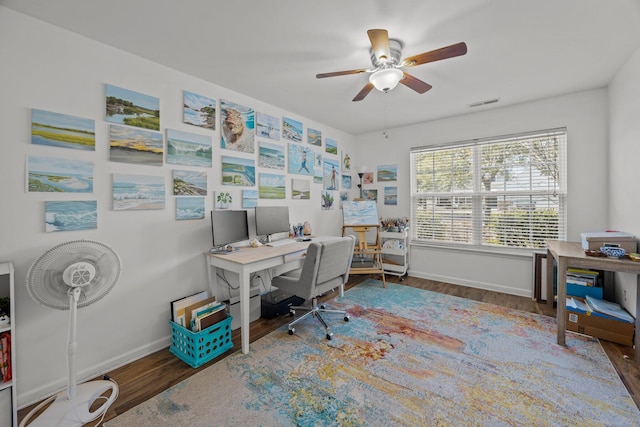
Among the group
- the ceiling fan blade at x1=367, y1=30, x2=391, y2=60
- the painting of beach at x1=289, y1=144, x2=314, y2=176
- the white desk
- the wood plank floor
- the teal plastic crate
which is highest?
the ceiling fan blade at x1=367, y1=30, x2=391, y2=60

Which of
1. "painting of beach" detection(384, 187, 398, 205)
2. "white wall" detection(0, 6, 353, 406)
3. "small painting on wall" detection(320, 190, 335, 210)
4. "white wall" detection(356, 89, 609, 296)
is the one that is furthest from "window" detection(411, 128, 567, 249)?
"white wall" detection(0, 6, 353, 406)

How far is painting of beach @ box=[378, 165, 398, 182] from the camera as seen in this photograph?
174 inches

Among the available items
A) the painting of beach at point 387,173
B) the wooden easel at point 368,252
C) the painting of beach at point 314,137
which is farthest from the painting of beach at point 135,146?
the painting of beach at point 387,173

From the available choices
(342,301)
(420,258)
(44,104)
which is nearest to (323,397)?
(342,301)

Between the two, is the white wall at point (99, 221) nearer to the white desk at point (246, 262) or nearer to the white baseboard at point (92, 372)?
the white baseboard at point (92, 372)

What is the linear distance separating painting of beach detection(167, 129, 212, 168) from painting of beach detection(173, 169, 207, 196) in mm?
91

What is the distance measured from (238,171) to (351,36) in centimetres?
170

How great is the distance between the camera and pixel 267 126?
3.21m

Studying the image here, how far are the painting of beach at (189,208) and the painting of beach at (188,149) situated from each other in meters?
0.34

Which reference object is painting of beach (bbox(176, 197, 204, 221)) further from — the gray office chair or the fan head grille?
the gray office chair

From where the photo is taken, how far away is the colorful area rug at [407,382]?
1.55 meters

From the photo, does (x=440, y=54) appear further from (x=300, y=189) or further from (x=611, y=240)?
(x=300, y=189)

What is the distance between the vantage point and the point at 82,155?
6.16 feet

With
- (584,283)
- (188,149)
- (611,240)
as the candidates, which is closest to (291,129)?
→ (188,149)
